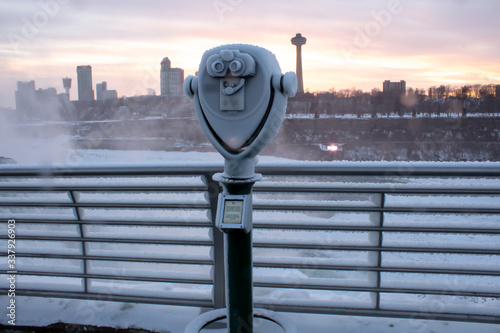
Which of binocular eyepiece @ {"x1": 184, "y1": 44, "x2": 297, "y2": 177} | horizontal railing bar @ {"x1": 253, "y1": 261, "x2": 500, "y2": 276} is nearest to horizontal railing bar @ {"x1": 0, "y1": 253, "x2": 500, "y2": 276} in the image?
horizontal railing bar @ {"x1": 253, "y1": 261, "x2": 500, "y2": 276}

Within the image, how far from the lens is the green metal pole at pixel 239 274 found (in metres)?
1.79

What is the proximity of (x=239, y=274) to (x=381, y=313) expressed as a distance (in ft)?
3.55

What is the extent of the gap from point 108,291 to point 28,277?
25.9 inches

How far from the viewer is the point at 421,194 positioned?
2223 mm

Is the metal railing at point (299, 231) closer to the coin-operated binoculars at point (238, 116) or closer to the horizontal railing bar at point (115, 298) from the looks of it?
the horizontal railing bar at point (115, 298)

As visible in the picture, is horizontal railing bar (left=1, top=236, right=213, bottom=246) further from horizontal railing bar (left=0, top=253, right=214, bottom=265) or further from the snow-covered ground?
the snow-covered ground

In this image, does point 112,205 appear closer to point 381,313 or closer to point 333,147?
point 381,313

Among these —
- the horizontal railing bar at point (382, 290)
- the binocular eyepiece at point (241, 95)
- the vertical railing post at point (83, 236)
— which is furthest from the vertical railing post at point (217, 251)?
the vertical railing post at point (83, 236)

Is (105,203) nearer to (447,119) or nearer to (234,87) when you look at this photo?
(234,87)

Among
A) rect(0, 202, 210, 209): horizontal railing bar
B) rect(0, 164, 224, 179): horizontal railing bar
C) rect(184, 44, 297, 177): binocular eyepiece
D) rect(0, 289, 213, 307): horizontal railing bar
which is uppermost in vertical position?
Answer: rect(184, 44, 297, 177): binocular eyepiece

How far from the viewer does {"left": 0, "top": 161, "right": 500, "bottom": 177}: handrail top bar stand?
7.03 feet

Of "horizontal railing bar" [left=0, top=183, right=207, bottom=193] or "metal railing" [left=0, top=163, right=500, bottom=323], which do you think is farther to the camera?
"horizontal railing bar" [left=0, top=183, right=207, bottom=193]

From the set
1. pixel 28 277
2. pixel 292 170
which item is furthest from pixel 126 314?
pixel 292 170

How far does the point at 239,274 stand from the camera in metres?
1.84
